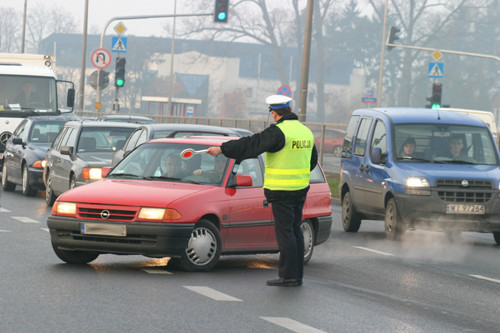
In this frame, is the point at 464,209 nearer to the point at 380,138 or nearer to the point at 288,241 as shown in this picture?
the point at 380,138

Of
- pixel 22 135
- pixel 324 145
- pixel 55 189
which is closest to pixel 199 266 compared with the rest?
pixel 55 189

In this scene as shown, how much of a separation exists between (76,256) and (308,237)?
8.65 ft

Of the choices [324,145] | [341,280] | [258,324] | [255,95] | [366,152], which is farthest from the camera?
[255,95]

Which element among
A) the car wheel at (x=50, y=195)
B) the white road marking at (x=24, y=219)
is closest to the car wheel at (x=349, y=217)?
the white road marking at (x=24, y=219)

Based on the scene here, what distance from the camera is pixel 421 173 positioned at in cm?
1653

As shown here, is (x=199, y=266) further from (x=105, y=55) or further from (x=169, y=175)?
(x=105, y=55)

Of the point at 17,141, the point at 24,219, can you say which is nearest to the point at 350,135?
the point at 24,219

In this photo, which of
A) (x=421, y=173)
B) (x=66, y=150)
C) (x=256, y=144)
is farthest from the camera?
(x=66, y=150)

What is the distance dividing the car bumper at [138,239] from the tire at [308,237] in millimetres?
2018

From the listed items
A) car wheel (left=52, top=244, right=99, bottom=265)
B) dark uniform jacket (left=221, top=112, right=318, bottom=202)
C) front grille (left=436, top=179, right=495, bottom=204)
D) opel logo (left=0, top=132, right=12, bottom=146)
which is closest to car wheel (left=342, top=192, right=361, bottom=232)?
front grille (left=436, top=179, right=495, bottom=204)

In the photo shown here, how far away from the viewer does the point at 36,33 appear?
142 meters

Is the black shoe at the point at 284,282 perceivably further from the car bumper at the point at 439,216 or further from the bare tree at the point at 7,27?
the bare tree at the point at 7,27

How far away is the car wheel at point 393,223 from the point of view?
54.5ft

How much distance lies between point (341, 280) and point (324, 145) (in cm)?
2330
